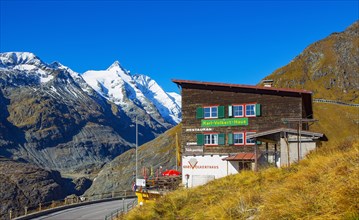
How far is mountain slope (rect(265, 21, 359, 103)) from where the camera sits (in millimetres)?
155250

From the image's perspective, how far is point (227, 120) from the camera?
125 feet

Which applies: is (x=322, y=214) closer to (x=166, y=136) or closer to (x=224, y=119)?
(x=224, y=119)

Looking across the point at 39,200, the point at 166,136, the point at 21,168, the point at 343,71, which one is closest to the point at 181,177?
the point at 166,136

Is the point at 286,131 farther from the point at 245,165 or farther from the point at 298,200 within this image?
the point at 298,200

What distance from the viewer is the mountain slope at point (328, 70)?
155m

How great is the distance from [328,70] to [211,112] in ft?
470

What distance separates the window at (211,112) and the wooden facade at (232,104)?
384 millimetres

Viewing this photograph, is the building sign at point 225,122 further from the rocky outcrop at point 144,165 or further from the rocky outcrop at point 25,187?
the rocky outcrop at point 25,187

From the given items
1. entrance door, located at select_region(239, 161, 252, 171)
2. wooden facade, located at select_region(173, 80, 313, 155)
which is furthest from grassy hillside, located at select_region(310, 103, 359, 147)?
entrance door, located at select_region(239, 161, 252, 171)

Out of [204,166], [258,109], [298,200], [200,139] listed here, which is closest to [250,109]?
[258,109]

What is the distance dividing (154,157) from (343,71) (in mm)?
102346

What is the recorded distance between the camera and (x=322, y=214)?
6.77m

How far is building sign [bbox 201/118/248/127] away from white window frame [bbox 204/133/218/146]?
36.4 inches

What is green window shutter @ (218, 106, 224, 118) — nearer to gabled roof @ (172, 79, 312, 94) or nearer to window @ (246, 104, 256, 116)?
gabled roof @ (172, 79, 312, 94)
